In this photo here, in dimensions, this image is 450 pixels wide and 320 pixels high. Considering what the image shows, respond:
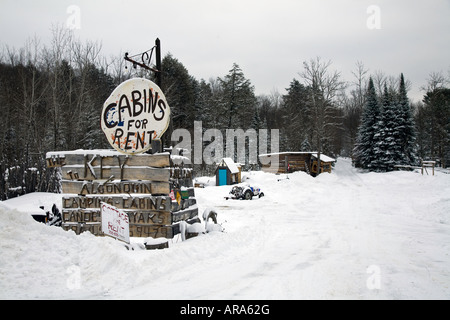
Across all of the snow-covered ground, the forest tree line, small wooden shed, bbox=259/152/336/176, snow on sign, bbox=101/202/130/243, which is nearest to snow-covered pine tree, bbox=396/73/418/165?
the forest tree line

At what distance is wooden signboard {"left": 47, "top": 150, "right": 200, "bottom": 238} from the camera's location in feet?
21.5

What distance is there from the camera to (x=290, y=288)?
409 cm

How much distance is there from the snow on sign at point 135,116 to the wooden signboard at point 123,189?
328 millimetres

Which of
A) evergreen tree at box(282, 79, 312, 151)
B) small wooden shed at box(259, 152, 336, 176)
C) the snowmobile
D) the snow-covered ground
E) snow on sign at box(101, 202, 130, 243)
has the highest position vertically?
evergreen tree at box(282, 79, 312, 151)

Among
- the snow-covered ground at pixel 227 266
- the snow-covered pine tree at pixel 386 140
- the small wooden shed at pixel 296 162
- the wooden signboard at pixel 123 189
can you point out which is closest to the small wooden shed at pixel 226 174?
the small wooden shed at pixel 296 162

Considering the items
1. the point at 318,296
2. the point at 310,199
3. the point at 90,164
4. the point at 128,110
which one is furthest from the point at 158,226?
the point at 310,199

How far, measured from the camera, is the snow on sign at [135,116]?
6.77 meters

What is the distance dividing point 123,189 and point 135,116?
71.3 inches

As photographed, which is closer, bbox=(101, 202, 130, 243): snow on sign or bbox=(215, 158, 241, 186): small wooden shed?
bbox=(101, 202, 130, 243): snow on sign

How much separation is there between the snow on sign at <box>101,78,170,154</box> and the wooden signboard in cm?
33

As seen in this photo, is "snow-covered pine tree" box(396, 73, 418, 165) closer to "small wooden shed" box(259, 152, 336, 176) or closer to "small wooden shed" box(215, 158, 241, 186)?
"small wooden shed" box(259, 152, 336, 176)

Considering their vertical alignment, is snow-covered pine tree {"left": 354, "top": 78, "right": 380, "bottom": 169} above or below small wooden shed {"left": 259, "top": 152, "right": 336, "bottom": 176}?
above

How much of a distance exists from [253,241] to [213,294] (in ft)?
12.3
